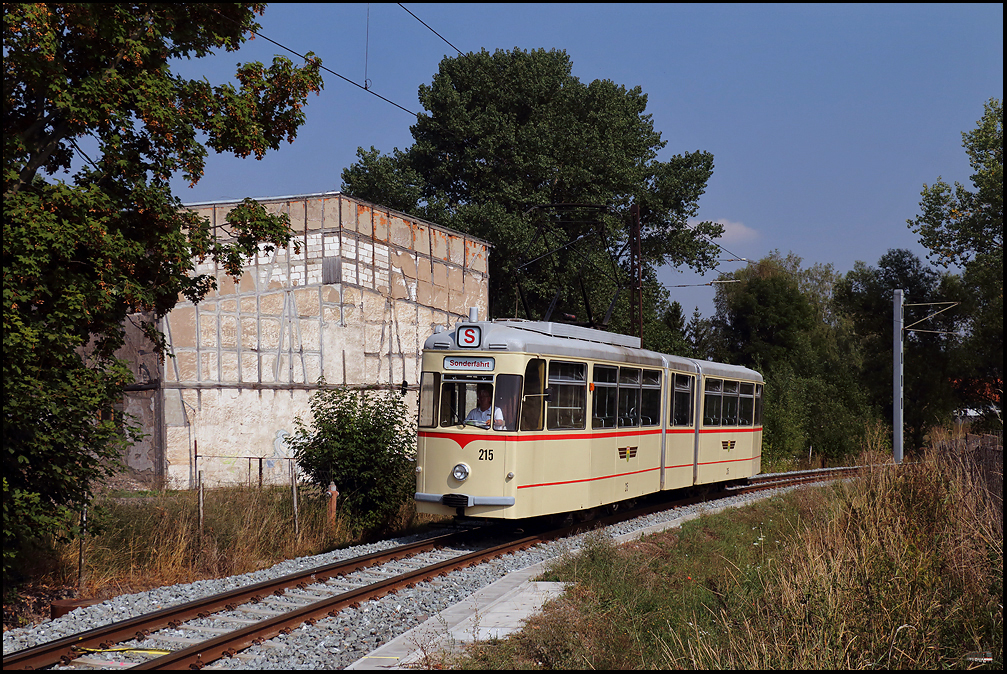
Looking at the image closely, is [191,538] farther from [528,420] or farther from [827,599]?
[827,599]

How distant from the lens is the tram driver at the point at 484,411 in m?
12.5

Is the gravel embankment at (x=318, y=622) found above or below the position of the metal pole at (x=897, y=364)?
below

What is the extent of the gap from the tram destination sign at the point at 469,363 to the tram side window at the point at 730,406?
959cm

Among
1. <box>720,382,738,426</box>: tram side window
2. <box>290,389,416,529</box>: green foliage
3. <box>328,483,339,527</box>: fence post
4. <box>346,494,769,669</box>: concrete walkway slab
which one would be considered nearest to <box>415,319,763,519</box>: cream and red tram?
<box>346,494,769,669</box>: concrete walkway slab

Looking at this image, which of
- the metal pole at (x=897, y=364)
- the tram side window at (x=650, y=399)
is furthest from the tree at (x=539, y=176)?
the tram side window at (x=650, y=399)

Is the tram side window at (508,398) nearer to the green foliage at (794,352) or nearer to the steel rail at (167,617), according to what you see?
the steel rail at (167,617)

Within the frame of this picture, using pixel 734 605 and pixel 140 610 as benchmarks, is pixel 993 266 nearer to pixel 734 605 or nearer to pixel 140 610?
pixel 734 605

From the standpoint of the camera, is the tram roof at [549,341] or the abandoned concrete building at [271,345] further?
the abandoned concrete building at [271,345]

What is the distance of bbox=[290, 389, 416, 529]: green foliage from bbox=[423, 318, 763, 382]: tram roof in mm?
2680

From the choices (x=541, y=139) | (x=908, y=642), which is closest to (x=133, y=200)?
(x=908, y=642)

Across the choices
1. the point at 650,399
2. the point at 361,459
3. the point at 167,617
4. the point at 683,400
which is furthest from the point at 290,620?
the point at 683,400

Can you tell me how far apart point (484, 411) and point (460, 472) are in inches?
36.1

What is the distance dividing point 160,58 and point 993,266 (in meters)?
9.17

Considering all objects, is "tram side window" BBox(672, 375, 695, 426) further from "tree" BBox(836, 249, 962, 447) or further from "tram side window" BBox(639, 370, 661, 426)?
"tree" BBox(836, 249, 962, 447)
